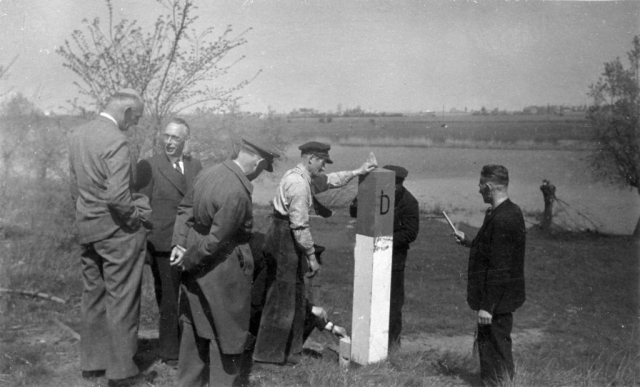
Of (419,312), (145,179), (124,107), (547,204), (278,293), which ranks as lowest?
(419,312)

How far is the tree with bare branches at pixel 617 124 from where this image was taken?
56.2 ft

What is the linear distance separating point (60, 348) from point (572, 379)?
14.3 feet

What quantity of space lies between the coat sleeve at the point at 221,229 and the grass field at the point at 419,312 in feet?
3.73

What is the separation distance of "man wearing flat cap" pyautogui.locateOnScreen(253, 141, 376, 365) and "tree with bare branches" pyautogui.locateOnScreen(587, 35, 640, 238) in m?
15.2

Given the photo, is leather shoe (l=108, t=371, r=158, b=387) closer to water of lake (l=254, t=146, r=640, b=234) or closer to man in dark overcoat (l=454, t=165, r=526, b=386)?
man in dark overcoat (l=454, t=165, r=526, b=386)

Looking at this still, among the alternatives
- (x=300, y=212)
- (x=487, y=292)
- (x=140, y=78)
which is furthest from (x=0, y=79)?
(x=487, y=292)

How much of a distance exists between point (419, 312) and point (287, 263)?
3812 millimetres

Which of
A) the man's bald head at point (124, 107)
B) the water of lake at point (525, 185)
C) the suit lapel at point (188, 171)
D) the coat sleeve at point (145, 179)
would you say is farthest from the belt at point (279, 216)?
the water of lake at point (525, 185)

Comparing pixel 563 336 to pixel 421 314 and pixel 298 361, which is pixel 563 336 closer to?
pixel 421 314

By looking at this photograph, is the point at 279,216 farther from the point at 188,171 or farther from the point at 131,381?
the point at 131,381

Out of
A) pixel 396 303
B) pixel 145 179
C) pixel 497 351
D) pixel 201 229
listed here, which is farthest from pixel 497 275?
pixel 145 179

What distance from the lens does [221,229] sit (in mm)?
3799

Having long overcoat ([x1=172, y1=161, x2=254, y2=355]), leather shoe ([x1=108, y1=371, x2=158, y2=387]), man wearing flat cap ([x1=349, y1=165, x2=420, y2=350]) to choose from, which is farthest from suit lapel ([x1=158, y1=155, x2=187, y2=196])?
man wearing flat cap ([x1=349, y1=165, x2=420, y2=350])

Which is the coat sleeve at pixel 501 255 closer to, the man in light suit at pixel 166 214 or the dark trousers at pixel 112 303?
the man in light suit at pixel 166 214
